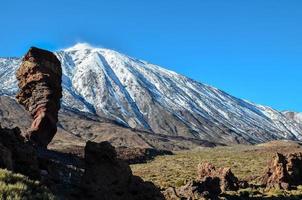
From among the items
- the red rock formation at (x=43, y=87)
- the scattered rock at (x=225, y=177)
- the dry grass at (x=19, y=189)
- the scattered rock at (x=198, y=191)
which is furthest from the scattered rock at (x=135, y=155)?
the dry grass at (x=19, y=189)

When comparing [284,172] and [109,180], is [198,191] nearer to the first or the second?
[109,180]

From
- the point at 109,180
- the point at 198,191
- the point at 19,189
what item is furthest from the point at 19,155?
the point at 198,191

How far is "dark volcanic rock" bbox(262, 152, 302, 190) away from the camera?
36.1 m

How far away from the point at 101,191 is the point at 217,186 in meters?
11.5

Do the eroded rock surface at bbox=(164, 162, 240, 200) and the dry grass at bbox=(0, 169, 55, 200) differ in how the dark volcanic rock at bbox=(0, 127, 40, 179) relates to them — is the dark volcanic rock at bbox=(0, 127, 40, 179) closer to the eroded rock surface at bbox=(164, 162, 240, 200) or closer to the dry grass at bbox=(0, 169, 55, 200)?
the dry grass at bbox=(0, 169, 55, 200)

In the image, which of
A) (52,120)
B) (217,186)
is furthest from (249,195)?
(52,120)

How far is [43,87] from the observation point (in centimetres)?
4216

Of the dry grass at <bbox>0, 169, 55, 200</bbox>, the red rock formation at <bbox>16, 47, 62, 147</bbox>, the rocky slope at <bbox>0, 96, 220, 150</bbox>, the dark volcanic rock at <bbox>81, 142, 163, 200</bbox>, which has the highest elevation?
the rocky slope at <bbox>0, 96, 220, 150</bbox>

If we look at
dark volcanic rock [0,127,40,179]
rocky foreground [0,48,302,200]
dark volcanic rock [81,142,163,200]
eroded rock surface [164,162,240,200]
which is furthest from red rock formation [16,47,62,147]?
dark volcanic rock [0,127,40,179]

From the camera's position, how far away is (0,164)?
16.9 metres

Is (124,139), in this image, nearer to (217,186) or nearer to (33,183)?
(217,186)

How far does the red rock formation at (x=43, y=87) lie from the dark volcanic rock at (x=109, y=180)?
20.3 metres

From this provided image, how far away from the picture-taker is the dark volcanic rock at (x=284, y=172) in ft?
118

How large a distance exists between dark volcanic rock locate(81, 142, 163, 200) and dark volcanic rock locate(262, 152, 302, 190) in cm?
1697
